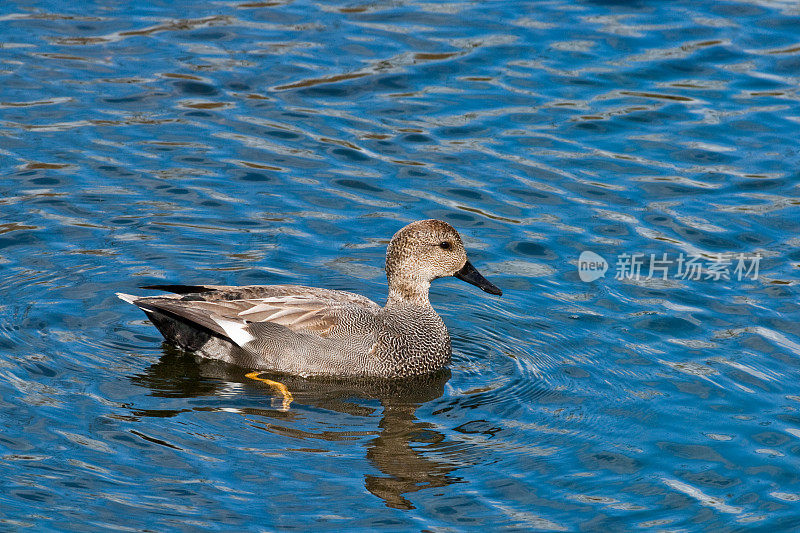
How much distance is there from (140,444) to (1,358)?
63.2 inches

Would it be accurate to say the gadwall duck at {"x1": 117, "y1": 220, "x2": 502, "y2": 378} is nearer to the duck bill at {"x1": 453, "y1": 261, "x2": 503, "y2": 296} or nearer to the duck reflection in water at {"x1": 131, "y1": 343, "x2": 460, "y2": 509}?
the duck reflection in water at {"x1": 131, "y1": 343, "x2": 460, "y2": 509}

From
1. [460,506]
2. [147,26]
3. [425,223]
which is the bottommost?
[460,506]

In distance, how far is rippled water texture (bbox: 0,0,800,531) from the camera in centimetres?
721

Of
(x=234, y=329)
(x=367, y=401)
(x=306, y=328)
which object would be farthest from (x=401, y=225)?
(x=367, y=401)

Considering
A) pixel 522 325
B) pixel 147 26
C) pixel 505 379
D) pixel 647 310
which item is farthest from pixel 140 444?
pixel 147 26

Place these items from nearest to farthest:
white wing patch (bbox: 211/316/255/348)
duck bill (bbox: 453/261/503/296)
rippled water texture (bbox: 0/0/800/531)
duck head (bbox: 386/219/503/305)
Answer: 1. rippled water texture (bbox: 0/0/800/531)
2. white wing patch (bbox: 211/316/255/348)
3. duck head (bbox: 386/219/503/305)
4. duck bill (bbox: 453/261/503/296)

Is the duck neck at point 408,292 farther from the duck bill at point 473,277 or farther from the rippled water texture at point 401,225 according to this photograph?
the rippled water texture at point 401,225

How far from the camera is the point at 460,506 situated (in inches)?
277

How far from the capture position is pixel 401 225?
35.1 feet

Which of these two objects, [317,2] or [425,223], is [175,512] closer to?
[425,223]

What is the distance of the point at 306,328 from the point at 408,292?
94 centimetres

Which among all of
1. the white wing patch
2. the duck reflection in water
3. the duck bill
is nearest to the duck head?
the duck bill

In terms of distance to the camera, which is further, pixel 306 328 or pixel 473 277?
pixel 473 277

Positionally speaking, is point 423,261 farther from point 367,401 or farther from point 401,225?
point 401,225
